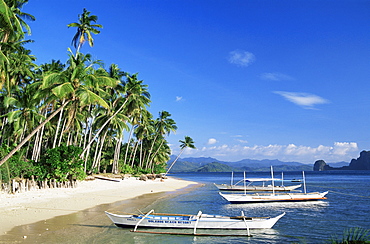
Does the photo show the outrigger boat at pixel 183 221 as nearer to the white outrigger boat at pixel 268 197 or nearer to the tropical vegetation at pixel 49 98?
the tropical vegetation at pixel 49 98

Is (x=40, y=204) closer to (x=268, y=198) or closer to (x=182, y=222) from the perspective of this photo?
(x=182, y=222)

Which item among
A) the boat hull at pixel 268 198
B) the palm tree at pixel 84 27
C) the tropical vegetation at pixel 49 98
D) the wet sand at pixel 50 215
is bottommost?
the boat hull at pixel 268 198

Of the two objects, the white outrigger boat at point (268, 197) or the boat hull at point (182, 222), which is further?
the white outrigger boat at point (268, 197)

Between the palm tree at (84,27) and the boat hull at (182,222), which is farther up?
the palm tree at (84,27)

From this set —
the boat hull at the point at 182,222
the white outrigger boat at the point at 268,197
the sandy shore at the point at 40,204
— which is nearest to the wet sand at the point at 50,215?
the sandy shore at the point at 40,204

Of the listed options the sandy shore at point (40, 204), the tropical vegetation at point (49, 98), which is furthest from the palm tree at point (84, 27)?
the sandy shore at point (40, 204)

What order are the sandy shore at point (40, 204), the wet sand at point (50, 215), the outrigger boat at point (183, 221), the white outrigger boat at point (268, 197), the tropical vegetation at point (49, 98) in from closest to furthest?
the wet sand at point (50, 215) < the outrigger boat at point (183, 221) < the sandy shore at point (40, 204) < the tropical vegetation at point (49, 98) < the white outrigger boat at point (268, 197)

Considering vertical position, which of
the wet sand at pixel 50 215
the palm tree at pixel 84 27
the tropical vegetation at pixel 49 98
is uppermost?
the palm tree at pixel 84 27

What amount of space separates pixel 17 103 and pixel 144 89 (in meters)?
22.9

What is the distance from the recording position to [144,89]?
156 ft

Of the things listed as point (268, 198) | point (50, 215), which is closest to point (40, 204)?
point (50, 215)

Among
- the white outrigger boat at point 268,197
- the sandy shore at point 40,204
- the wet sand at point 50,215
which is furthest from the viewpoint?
the white outrigger boat at point 268,197

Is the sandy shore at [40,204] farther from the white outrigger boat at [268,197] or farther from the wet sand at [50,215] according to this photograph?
the white outrigger boat at [268,197]

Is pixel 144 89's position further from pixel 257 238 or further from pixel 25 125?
pixel 257 238
